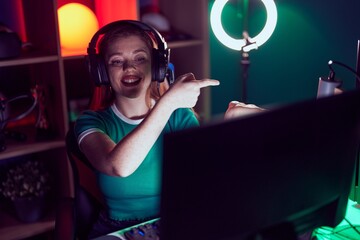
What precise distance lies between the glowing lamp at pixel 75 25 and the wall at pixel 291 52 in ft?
3.14

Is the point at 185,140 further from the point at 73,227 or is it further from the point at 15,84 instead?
the point at 15,84

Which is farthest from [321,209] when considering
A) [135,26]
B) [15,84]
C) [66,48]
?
[15,84]

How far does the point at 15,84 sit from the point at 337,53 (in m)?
1.66

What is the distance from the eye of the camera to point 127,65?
149 centimetres

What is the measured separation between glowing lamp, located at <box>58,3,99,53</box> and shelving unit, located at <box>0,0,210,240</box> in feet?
0.24

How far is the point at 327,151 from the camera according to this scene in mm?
967

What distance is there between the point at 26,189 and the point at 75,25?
78 cm

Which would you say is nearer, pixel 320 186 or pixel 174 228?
pixel 174 228

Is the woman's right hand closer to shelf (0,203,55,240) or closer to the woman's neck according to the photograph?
the woman's neck

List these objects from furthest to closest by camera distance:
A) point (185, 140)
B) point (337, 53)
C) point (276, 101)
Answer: point (276, 101) < point (337, 53) < point (185, 140)

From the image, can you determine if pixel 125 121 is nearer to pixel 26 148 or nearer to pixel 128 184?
pixel 128 184

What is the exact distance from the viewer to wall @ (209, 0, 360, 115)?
250 cm

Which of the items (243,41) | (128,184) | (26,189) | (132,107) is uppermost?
(243,41)

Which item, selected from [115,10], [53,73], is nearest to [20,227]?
[53,73]
